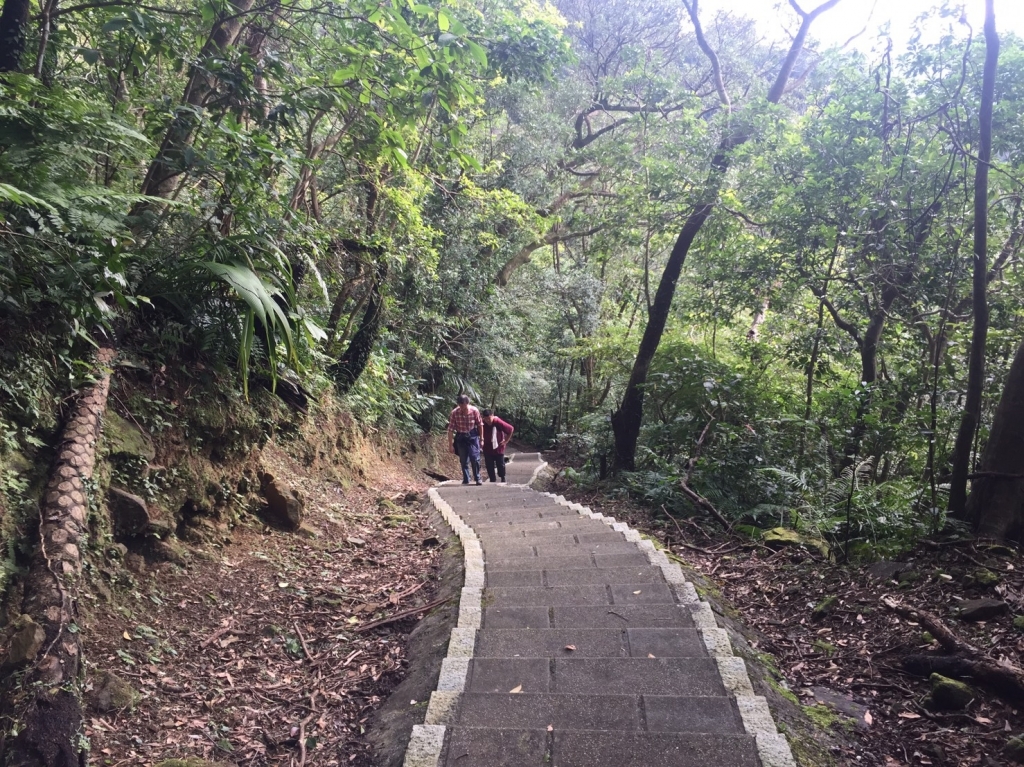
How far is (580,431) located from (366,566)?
12133mm

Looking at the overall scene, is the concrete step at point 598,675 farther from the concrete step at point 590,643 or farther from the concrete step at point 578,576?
the concrete step at point 578,576

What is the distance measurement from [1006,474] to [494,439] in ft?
26.0

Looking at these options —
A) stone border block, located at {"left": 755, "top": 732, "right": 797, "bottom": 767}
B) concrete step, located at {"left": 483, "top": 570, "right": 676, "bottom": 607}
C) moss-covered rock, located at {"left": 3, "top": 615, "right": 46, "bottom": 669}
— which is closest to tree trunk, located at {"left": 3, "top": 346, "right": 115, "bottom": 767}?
moss-covered rock, located at {"left": 3, "top": 615, "right": 46, "bottom": 669}

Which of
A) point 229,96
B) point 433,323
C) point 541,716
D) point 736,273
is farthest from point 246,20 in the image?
point 433,323

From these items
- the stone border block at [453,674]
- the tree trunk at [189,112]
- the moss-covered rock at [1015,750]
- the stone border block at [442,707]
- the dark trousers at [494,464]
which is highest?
the tree trunk at [189,112]

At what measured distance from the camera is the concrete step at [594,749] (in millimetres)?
2588

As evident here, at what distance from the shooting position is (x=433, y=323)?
567 inches

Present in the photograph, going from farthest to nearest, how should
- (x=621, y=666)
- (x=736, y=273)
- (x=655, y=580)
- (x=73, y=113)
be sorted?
(x=736, y=273) → (x=655, y=580) → (x=73, y=113) → (x=621, y=666)

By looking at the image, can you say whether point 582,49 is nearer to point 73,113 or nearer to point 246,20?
point 246,20

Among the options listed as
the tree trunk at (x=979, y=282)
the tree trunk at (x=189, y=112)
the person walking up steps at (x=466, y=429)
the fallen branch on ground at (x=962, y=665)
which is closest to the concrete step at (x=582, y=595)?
the fallen branch on ground at (x=962, y=665)

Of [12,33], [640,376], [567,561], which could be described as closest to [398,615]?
[567,561]

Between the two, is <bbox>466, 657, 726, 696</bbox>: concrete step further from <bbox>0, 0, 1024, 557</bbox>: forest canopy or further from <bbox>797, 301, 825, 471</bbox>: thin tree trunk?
<bbox>797, 301, 825, 471</bbox>: thin tree trunk

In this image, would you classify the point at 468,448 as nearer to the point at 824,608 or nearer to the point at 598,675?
the point at 824,608

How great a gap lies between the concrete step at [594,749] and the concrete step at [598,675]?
414 mm
